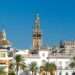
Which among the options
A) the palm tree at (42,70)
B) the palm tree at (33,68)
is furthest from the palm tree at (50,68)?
the palm tree at (33,68)

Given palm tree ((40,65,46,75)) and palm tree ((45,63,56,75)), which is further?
palm tree ((40,65,46,75))

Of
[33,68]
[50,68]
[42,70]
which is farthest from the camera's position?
[42,70]

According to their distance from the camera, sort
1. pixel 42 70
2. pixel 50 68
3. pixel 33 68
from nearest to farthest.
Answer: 1. pixel 50 68
2. pixel 33 68
3. pixel 42 70

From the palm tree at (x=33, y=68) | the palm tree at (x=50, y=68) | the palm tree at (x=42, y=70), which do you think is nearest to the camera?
the palm tree at (x=50, y=68)

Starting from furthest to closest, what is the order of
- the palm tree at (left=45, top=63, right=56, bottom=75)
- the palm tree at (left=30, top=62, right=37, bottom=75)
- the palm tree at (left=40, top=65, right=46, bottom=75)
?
the palm tree at (left=40, top=65, right=46, bottom=75) < the palm tree at (left=30, top=62, right=37, bottom=75) < the palm tree at (left=45, top=63, right=56, bottom=75)

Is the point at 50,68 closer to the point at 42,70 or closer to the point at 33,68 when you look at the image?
the point at 33,68

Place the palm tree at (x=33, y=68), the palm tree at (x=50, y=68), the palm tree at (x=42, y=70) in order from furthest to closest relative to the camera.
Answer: the palm tree at (x=42, y=70), the palm tree at (x=33, y=68), the palm tree at (x=50, y=68)

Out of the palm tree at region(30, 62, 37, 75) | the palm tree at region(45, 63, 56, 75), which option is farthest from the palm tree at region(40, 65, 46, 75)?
the palm tree at region(45, 63, 56, 75)

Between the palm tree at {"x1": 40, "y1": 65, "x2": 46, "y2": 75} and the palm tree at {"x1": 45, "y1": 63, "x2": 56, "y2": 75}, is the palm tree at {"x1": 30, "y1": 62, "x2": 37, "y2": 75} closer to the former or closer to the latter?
the palm tree at {"x1": 40, "y1": 65, "x2": 46, "y2": 75}

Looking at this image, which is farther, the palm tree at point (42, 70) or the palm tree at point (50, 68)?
the palm tree at point (42, 70)

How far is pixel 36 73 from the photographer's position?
5807 inches

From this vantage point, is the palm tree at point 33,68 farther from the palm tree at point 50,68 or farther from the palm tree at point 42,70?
the palm tree at point 50,68

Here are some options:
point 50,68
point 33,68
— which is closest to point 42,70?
point 33,68

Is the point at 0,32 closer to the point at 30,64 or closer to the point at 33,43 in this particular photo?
the point at 30,64
